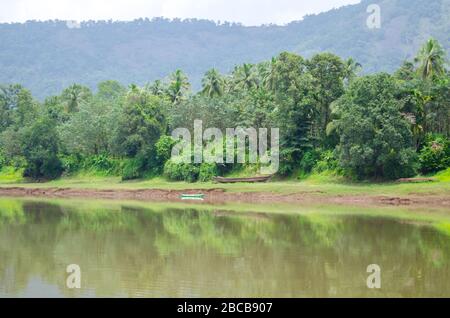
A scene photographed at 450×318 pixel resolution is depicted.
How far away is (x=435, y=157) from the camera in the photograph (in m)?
46.9

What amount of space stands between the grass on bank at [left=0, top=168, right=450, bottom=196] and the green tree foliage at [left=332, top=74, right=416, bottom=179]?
1625 millimetres

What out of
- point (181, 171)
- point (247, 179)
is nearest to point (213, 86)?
point (181, 171)

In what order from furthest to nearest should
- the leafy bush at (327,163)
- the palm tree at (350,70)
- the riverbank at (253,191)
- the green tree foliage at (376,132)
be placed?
the palm tree at (350,70), the leafy bush at (327,163), the green tree foliage at (376,132), the riverbank at (253,191)

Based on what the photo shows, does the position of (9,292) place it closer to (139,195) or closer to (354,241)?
(354,241)

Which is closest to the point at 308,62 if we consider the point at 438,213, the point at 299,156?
the point at 299,156

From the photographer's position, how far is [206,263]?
73.9ft

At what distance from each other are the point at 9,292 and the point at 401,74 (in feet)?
179

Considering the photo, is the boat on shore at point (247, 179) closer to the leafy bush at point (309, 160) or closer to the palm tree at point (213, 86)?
the leafy bush at point (309, 160)

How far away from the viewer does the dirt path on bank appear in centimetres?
4252

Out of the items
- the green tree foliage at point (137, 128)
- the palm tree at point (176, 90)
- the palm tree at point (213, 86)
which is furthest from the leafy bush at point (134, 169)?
the palm tree at point (213, 86)

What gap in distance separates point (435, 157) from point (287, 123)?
13126 mm

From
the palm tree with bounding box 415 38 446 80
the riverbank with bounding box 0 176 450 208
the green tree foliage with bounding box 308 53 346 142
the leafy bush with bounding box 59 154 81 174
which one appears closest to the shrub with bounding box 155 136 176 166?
the riverbank with bounding box 0 176 450 208

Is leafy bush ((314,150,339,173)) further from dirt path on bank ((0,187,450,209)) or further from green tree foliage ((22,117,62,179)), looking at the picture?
green tree foliage ((22,117,62,179))

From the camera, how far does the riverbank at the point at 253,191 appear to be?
4297cm
